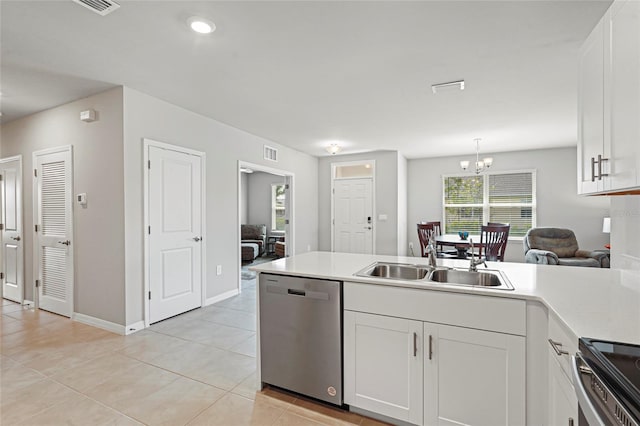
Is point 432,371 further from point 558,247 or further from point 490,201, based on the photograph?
point 490,201

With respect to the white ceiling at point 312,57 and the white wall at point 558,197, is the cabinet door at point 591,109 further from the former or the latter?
the white wall at point 558,197

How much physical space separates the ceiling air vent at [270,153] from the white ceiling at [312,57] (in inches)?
41.2

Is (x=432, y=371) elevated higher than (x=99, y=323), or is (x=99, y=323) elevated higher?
(x=432, y=371)

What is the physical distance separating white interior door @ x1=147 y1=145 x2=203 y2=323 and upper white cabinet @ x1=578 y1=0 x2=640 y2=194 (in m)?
3.75

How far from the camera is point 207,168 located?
4102 millimetres

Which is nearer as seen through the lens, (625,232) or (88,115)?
(625,232)

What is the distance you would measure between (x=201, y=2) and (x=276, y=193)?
7.57 meters

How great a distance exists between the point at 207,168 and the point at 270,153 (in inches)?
61.5

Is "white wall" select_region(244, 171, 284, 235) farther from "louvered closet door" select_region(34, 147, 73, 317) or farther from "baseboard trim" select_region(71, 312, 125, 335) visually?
"baseboard trim" select_region(71, 312, 125, 335)

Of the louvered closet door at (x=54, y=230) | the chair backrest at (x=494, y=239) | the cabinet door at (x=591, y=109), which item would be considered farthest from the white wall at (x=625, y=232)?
the louvered closet door at (x=54, y=230)

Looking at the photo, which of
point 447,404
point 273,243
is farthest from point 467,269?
point 273,243

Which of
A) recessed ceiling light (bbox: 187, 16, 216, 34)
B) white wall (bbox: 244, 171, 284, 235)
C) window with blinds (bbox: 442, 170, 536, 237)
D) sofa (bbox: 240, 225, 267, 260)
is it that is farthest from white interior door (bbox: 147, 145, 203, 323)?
window with blinds (bbox: 442, 170, 536, 237)

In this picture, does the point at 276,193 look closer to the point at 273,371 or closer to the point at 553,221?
the point at 553,221

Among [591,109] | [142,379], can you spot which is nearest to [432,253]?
[591,109]
